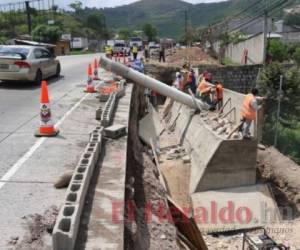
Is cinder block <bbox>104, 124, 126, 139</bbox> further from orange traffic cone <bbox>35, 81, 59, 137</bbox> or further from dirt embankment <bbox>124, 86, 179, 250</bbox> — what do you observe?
orange traffic cone <bbox>35, 81, 59, 137</bbox>

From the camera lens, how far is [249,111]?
1289 centimetres

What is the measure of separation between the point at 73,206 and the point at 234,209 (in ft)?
28.2

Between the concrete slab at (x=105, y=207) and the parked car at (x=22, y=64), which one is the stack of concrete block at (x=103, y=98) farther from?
the concrete slab at (x=105, y=207)

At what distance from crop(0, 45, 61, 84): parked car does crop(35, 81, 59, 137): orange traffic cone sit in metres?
7.30

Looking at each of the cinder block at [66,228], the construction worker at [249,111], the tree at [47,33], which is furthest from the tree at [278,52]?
the tree at [47,33]

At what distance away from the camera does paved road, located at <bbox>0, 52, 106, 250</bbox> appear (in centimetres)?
521

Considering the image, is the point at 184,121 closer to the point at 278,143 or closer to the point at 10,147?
the point at 278,143

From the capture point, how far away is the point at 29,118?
1082 centimetres

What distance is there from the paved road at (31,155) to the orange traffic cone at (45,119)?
210 mm

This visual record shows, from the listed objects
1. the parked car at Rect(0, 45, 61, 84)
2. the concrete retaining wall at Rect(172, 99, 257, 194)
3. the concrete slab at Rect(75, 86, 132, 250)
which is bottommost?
the concrete retaining wall at Rect(172, 99, 257, 194)

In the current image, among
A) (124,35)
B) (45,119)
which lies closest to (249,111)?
(45,119)

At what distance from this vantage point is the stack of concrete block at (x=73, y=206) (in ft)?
14.0

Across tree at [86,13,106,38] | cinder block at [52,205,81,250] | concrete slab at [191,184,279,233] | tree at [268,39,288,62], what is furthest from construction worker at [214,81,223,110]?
tree at [86,13,106,38]

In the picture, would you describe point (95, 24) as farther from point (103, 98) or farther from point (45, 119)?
point (45, 119)
